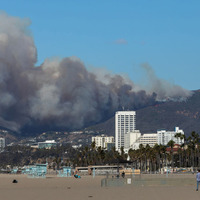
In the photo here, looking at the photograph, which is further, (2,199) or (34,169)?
(34,169)

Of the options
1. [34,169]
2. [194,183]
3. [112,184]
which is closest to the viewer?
[112,184]

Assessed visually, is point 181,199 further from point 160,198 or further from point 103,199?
point 103,199

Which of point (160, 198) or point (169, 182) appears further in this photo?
point (169, 182)

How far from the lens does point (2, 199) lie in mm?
43219

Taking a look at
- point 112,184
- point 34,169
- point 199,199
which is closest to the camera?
point 199,199

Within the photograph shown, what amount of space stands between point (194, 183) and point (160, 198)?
2862 cm

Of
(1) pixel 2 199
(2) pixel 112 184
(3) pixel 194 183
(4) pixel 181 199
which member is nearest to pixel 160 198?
(4) pixel 181 199

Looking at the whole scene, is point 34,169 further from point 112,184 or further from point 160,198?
point 160,198

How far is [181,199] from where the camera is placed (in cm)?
4231

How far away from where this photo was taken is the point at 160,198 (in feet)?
142

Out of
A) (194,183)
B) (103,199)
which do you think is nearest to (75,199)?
(103,199)

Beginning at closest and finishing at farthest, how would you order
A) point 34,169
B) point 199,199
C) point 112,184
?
point 199,199
point 112,184
point 34,169

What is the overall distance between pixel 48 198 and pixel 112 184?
72.5 ft

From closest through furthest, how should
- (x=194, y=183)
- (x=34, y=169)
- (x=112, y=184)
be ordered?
(x=112, y=184) → (x=194, y=183) → (x=34, y=169)
